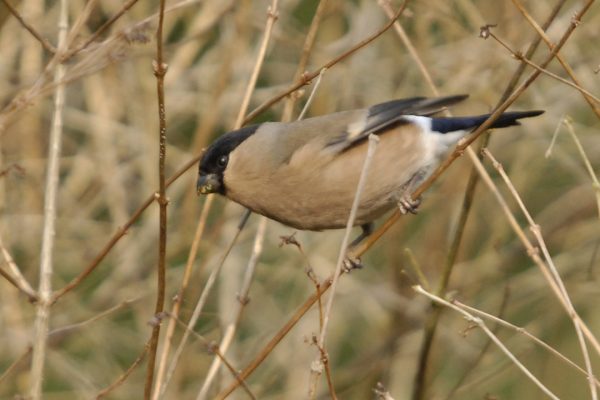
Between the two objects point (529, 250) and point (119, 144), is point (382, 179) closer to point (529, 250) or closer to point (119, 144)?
point (529, 250)

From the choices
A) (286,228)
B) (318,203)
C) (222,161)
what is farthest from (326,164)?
(286,228)

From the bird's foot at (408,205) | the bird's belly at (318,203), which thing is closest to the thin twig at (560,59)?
the bird's foot at (408,205)

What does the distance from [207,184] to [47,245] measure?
0.84 metres

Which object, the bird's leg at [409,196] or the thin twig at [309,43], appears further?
the bird's leg at [409,196]

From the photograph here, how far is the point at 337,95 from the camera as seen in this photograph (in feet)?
17.6

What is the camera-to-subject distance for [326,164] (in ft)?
11.7

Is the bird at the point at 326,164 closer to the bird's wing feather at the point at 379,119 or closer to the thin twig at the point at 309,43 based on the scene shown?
the bird's wing feather at the point at 379,119

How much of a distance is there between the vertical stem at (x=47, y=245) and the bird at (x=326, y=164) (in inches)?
26.4

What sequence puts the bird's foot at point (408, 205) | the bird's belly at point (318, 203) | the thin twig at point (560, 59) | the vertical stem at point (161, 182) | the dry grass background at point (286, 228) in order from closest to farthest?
the vertical stem at point (161, 182) < the thin twig at point (560, 59) < the bird's foot at point (408, 205) < the bird's belly at point (318, 203) < the dry grass background at point (286, 228)

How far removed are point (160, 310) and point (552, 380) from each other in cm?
306

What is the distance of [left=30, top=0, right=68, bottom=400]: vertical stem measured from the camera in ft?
8.70

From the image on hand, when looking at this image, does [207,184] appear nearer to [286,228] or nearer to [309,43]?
[309,43]

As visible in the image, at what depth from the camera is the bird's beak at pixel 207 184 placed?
3.55 m

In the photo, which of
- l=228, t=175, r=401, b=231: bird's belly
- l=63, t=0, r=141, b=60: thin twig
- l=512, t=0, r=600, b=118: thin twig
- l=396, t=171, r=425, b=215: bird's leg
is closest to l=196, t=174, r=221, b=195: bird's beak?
l=228, t=175, r=401, b=231: bird's belly
